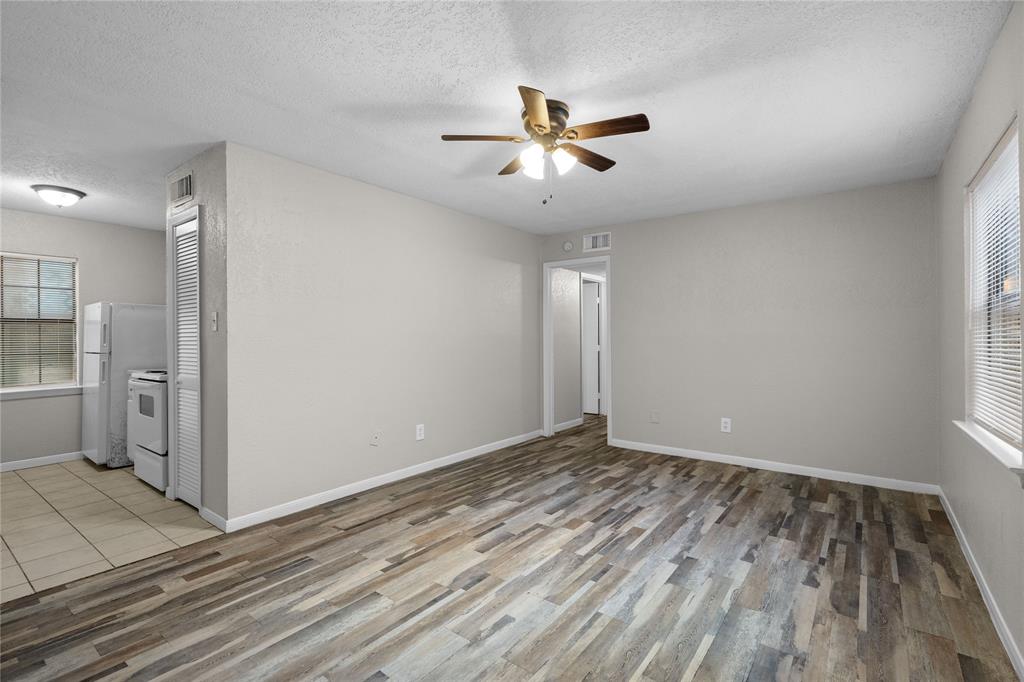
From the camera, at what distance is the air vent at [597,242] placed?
17.8ft

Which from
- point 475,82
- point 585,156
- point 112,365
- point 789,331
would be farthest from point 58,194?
point 789,331

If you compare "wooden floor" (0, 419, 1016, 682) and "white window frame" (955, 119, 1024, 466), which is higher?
"white window frame" (955, 119, 1024, 466)

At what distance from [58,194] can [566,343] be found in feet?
17.2

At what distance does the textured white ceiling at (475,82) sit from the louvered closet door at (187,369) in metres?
0.66

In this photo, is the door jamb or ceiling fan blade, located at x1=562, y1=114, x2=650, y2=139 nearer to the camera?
ceiling fan blade, located at x1=562, y1=114, x2=650, y2=139

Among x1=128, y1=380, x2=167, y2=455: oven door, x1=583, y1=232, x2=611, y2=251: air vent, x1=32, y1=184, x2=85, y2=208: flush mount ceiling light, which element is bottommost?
x1=128, y1=380, x2=167, y2=455: oven door

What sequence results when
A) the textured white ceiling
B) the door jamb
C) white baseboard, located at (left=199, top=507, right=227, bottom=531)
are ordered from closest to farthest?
the textured white ceiling, white baseboard, located at (left=199, top=507, right=227, bottom=531), the door jamb

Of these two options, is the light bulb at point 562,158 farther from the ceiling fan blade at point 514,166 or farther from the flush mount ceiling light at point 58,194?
the flush mount ceiling light at point 58,194

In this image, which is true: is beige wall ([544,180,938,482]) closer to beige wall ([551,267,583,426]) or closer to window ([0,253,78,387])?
beige wall ([551,267,583,426])

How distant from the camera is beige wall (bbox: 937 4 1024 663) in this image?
1.85 m

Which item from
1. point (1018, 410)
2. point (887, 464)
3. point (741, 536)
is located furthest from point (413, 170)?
point (887, 464)

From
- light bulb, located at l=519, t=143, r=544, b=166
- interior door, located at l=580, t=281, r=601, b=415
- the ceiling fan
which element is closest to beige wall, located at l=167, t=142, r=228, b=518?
the ceiling fan

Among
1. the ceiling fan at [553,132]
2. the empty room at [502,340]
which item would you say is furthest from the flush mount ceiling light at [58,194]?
the ceiling fan at [553,132]

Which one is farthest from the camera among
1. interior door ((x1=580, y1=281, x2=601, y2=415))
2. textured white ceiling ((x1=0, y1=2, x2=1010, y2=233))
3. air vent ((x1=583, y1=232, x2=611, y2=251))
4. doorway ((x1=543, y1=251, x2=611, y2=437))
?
interior door ((x1=580, y1=281, x2=601, y2=415))
